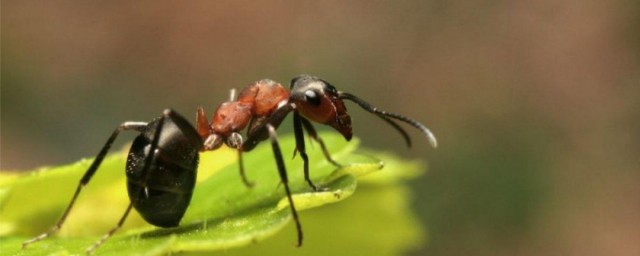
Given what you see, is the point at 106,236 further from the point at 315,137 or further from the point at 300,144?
the point at 315,137

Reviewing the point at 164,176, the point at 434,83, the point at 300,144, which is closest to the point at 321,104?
the point at 300,144

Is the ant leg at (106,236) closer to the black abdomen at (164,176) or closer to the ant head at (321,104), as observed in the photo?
the black abdomen at (164,176)

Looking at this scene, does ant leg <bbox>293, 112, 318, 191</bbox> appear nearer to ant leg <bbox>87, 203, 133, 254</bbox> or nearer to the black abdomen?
the black abdomen

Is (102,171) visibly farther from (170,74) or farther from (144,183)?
(170,74)

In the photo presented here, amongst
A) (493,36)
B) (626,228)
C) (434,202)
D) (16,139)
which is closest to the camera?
(434,202)

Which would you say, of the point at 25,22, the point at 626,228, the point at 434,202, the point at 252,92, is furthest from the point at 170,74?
the point at 252,92

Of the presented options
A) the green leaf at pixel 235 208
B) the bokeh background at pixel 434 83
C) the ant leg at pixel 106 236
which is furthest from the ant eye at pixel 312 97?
the bokeh background at pixel 434 83

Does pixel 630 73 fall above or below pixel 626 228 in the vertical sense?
above

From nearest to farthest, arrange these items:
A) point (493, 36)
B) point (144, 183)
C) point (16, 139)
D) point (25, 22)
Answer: point (144, 183) < point (16, 139) < point (493, 36) < point (25, 22)
